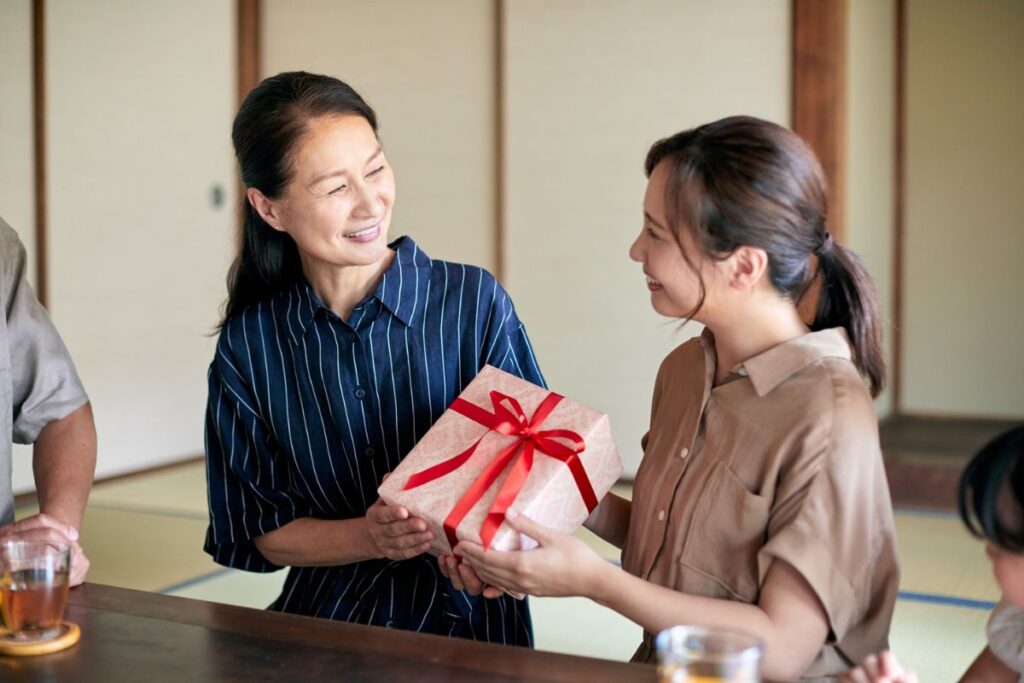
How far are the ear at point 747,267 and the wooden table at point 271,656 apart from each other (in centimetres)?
50

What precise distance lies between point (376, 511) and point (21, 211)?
3.81 metres

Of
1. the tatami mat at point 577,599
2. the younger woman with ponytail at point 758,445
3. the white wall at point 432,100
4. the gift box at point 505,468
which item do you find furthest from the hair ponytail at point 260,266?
the white wall at point 432,100

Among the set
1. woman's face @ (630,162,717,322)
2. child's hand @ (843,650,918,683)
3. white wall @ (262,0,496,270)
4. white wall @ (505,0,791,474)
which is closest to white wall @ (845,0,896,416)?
white wall @ (505,0,791,474)

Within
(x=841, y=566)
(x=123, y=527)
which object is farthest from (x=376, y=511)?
(x=123, y=527)

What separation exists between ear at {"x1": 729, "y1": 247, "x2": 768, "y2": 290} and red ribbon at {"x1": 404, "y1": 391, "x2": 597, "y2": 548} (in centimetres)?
27

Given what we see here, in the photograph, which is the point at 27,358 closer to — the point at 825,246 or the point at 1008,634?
the point at 825,246

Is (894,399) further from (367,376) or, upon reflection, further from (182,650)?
(182,650)

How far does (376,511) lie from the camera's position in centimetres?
152

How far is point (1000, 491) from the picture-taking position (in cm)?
115

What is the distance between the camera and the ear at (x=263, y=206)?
1844 mm

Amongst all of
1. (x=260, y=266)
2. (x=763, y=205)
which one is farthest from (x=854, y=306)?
(x=260, y=266)

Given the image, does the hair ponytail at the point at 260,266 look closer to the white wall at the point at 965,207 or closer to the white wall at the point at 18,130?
the white wall at the point at 18,130

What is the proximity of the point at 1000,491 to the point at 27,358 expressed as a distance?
1.41 m

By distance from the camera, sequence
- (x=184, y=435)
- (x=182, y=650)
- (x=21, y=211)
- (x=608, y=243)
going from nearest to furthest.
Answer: (x=182, y=650) → (x=21, y=211) → (x=608, y=243) → (x=184, y=435)
